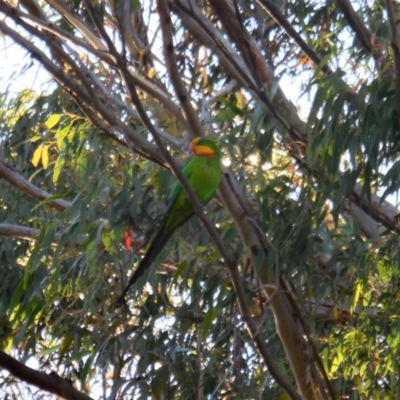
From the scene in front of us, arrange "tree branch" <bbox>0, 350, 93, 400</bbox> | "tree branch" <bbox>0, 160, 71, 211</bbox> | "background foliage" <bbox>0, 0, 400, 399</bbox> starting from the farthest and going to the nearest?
"tree branch" <bbox>0, 160, 71, 211</bbox> → "background foliage" <bbox>0, 0, 400, 399</bbox> → "tree branch" <bbox>0, 350, 93, 400</bbox>

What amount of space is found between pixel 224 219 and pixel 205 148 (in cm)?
53

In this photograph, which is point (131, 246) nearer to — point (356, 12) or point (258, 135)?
point (258, 135)

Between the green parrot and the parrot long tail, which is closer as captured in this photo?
the parrot long tail

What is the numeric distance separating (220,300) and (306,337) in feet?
1.31

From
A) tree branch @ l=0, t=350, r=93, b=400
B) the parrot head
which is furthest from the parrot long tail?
tree branch @ l=0, t=350, r=93, b=400

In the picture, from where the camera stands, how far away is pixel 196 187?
302 centimetres

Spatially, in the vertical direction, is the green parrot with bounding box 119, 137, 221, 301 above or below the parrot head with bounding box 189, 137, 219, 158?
below

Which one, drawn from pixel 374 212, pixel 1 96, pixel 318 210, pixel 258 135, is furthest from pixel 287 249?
pixel 1 96

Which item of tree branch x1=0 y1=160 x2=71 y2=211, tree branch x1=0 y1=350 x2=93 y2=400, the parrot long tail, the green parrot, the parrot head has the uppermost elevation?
tree branch x1=0 y1=160 x2=71 y2=211

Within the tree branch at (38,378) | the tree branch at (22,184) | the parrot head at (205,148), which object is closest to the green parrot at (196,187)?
the parrot head at (205,148)

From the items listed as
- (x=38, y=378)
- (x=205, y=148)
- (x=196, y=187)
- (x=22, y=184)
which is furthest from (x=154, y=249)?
(x=22, y=184)

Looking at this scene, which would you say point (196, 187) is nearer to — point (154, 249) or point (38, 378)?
point (154, 249)

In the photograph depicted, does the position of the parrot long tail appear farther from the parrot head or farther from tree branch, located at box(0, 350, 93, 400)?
tree branch, located at box(0, 350, 93, 400)

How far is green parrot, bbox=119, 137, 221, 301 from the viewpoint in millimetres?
2943
